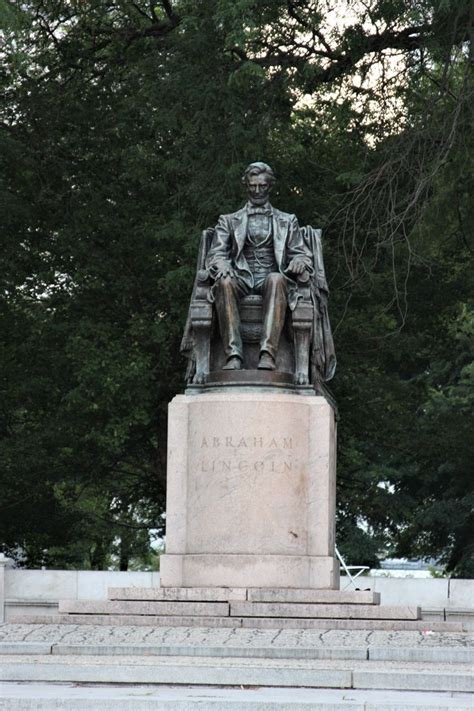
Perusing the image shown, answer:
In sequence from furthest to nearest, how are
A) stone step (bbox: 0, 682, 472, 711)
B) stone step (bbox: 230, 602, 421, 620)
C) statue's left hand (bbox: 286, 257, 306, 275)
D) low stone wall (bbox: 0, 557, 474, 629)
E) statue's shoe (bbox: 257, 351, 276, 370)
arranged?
low stone wall (bbox: 0, 557, 474, 629) → statue's left hand (bbox: 286, 257, 306, 275) → statue's shoe (bbox: 257, 351, 276, 370) → stone step (bbox: 230, 602, 421, 620) → stone step (bbox: 0, 682, 472, 711)

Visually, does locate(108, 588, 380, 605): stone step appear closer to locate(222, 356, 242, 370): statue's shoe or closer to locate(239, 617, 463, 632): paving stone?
locate(239, 617, 463, 632): paving stone

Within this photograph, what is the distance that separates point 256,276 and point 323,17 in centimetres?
772

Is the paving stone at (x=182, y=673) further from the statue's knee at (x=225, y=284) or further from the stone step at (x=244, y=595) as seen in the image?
the statue's knee at (x=225, y=284)

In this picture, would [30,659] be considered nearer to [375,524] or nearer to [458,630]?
[458,630]

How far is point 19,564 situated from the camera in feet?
106

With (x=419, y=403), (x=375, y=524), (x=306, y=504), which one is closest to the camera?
(x=306, y=504)

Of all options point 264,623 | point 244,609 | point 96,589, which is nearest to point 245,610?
point 244,609

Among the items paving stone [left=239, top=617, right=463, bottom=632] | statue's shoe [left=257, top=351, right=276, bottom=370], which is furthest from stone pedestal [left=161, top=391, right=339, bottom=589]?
paving stone [left=239, top=617, right=463, bottom=632]

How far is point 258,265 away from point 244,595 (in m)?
3.44

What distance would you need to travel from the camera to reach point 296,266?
1554cm

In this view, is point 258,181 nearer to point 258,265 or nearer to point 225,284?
point 258,265

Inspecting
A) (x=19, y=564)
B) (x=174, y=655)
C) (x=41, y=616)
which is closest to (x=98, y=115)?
Answer: (x=19, y=564)

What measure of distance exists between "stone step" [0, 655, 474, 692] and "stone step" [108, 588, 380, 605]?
3.78 meters

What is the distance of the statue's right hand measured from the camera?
15.4 metres
